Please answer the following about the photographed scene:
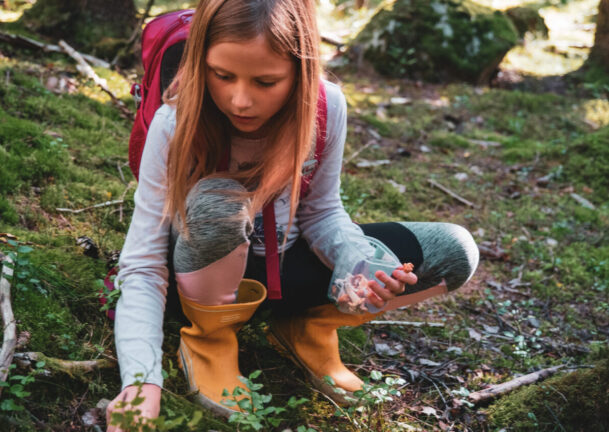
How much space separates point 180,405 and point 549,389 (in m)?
1.54

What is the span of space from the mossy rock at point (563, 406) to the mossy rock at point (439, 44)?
241 inches

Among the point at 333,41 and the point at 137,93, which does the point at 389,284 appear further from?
the point at 333,41

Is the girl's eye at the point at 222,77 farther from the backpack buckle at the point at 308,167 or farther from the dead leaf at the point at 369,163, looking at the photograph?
the dead leaf at the point at 369,163

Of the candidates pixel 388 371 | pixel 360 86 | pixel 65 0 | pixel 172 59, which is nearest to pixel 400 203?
pixel 388 371

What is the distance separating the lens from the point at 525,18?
945cm

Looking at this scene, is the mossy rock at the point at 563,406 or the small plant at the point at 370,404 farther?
the mossy rock at the point at 563,406

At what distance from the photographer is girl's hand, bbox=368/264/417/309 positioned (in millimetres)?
1892

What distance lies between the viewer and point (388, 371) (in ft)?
8.75

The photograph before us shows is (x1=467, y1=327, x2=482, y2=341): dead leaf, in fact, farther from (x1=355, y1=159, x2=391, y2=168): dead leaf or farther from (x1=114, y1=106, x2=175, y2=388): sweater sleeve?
(x1=355, y1=159, x2=391, y2=168): dead leaf

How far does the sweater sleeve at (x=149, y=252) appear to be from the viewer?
1.83m

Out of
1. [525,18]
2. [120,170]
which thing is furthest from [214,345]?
[525,18]

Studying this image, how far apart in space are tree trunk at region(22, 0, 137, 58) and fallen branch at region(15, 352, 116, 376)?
4394 millimetres

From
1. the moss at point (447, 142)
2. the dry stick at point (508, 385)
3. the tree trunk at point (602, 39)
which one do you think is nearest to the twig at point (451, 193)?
the moss at point (447, 142)

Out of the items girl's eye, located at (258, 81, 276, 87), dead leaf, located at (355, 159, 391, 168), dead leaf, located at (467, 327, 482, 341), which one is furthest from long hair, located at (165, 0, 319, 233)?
dead leaf, located at (355, 159, 391, 168)
